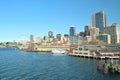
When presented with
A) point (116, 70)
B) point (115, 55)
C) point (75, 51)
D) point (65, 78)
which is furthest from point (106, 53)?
point (65, 78)

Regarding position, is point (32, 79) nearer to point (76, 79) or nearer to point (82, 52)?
point (76, 79)

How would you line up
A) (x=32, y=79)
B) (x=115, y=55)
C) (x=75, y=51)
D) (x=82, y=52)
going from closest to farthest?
1. (x=32, y=79)
2. (x=115, y=55)
3. (x=82, y=52)
4. (x=75, y=51)

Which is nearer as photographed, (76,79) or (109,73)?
(76,79)

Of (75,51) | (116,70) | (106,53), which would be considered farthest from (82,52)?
(116,70)

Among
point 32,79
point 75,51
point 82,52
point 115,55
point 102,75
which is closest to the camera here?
point 32,79

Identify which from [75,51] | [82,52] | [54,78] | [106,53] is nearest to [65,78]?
[54,78]

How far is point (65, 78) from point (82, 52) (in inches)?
3486

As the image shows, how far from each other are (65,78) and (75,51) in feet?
325

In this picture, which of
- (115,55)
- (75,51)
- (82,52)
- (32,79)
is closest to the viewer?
(32,79)

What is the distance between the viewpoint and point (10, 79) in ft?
208

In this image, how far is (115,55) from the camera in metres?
132

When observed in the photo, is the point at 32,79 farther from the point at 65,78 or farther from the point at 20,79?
the point at 65,78

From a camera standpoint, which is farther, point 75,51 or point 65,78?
point 75,51

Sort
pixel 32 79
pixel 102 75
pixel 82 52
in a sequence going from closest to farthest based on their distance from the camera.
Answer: pixel 32 79 → pixel 102 75 → pixel 82 52
